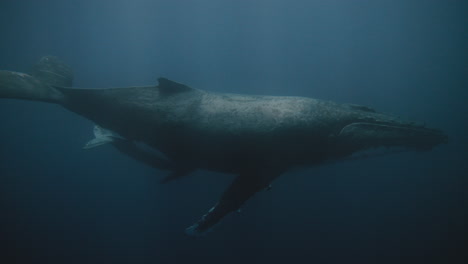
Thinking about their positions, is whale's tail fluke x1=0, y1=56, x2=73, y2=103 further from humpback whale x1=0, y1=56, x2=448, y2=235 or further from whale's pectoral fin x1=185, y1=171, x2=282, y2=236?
whale's pectoral fin x1=185, y1=171, x2=282, y2=236

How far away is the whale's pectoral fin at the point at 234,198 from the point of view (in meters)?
5.67

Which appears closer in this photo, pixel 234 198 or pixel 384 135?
pixel 384 135

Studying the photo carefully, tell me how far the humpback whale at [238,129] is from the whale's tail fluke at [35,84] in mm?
22

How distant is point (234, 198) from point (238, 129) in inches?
57.6

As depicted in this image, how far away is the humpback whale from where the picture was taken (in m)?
5.56

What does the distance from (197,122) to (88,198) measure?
22.7 metres

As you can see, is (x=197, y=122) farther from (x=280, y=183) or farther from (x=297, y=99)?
(x=280, y=183)

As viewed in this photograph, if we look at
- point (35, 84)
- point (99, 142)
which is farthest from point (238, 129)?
point (35, 84)

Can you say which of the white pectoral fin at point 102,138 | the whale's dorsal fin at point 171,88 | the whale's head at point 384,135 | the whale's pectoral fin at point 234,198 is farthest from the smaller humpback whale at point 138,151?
the whale's head at point 384,135

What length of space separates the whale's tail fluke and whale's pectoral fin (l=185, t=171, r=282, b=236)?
5.00 meters

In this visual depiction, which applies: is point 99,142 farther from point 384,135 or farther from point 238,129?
point 384,135

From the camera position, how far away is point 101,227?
21.5 m

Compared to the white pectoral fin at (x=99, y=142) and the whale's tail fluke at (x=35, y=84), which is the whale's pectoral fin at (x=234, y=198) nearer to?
the white pectoral fin at (x=99, y=142)

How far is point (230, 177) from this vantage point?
18.2 m
